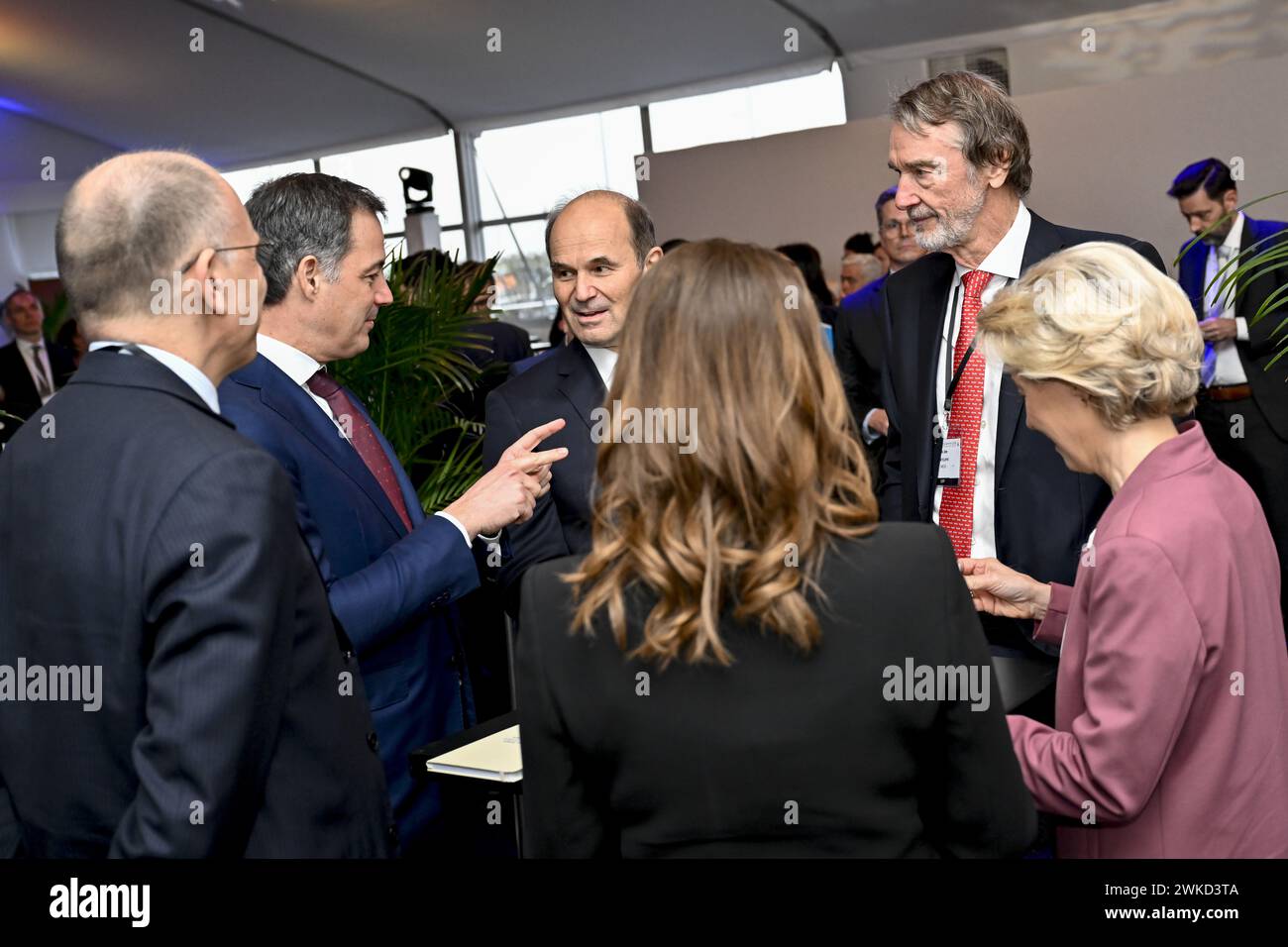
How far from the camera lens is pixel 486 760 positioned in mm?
1906

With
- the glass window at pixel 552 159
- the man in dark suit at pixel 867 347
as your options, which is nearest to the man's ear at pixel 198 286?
the man in dark suit at pixel 867 347

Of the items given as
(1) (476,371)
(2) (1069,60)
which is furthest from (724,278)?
(2) (1069,60)

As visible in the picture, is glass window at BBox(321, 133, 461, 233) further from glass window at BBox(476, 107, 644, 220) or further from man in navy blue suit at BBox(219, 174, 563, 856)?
man in navy blue suit at BBox(219, 174, 563, 856)

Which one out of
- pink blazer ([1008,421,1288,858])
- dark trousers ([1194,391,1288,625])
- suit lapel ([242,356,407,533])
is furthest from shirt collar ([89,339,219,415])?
dark trousers ([1194,391,1288,625])

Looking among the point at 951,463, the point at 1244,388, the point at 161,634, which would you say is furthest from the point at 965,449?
the point at 1244,388

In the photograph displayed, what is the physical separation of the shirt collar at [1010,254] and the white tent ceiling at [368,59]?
8.13 meters

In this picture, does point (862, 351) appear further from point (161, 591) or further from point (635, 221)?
point (161, 591)

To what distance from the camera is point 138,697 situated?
4.42 ft

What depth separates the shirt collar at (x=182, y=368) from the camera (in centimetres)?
145

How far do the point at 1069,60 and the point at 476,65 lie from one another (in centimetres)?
568

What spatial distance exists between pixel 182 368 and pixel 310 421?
66 centimetres

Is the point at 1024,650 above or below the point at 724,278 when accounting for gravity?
below

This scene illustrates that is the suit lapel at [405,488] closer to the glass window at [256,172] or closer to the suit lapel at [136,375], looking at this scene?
the suit lapel at [136,375]
